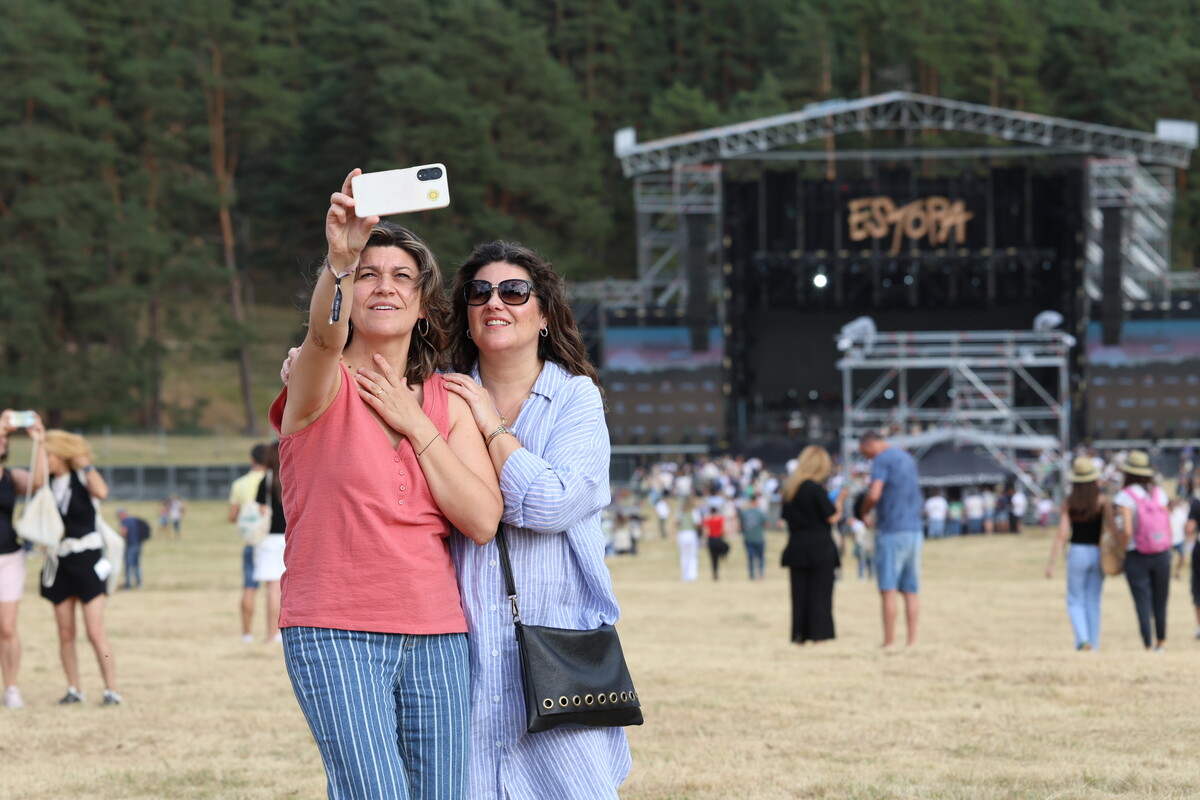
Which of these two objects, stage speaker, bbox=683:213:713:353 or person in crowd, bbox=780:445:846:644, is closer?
person in crowd, bbox=780:445:846:644

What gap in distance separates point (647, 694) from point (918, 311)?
1143 inches

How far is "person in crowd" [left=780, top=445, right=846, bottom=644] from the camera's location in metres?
8.96

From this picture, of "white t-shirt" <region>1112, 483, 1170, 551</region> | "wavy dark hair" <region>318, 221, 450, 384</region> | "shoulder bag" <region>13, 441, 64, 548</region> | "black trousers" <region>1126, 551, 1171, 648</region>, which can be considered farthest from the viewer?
"black trousers" <region>1126, 551, 1171, 648</region>

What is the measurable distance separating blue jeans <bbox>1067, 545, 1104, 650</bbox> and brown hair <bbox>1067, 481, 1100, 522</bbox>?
214 millimetres

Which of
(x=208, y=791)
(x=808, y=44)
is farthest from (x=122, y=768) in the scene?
(x=808, y=44)

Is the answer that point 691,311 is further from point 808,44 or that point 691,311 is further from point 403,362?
point 403,362

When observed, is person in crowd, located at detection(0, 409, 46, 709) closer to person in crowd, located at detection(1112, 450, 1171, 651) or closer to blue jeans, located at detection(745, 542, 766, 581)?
person in crowd, located at detection(1112, 450, 1171, 651)

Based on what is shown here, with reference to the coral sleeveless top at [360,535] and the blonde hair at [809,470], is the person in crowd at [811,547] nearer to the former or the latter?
the blonde hair at [809,470]

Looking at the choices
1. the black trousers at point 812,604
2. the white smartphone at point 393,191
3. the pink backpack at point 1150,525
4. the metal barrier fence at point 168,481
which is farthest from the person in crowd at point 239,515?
the metal barrier fence at point 168,481

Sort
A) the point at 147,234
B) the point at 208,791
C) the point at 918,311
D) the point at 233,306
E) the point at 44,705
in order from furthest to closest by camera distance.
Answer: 1. the point at 233,306
2. the point at 147,234
3. the point at 918,311
4. the point at 44,705
5. the point at 208,791

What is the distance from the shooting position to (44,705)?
6957 millimetres

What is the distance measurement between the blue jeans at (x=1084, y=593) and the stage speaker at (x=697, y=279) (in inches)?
938

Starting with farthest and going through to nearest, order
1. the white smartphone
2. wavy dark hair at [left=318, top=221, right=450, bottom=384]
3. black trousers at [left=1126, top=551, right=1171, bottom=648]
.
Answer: black trousers at [left=1126, top=551, right=1171, bottom=648]
wavy dark hair at [left=318, top=221, right=450, bottom=384]
the white smartphone

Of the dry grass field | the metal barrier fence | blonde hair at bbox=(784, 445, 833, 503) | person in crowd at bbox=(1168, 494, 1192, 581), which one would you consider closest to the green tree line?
the metal barrier fence
